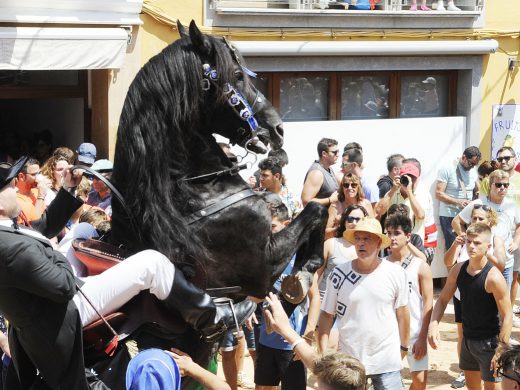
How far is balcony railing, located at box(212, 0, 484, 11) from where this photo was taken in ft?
38.6

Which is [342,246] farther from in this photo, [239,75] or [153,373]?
[153,373]

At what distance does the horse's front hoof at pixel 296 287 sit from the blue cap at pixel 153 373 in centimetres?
150

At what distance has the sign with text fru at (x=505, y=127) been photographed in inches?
547

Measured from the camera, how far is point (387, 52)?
1275 centimetres

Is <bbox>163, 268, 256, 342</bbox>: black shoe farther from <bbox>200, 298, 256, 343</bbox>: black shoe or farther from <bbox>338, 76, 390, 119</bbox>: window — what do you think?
<bbox>338, 76, 390, 119</bbox>: window

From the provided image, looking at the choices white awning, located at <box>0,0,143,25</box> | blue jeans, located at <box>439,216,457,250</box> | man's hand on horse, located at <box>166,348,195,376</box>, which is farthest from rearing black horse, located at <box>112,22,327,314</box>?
blue jeans, located at <box>439,216,457,250</box>

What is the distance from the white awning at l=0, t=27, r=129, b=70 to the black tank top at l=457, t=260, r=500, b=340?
463 cm

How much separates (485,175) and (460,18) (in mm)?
2424

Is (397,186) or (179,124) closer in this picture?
(179,124)

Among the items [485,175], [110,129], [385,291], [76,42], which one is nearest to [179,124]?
[385,291]

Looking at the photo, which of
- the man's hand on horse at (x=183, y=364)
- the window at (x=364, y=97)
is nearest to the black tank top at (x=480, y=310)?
the man's hand on horse at (x=183, y=364)

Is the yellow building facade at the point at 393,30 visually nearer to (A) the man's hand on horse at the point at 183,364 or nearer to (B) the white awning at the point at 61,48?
(B) the white awning at the point at 61,48

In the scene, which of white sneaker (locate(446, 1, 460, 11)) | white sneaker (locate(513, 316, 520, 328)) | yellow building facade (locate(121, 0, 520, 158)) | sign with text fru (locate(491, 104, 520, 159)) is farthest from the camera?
sign with text fru (locate(491, 104, 520, 159))

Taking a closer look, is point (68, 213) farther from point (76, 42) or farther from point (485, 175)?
point (485, 175)
